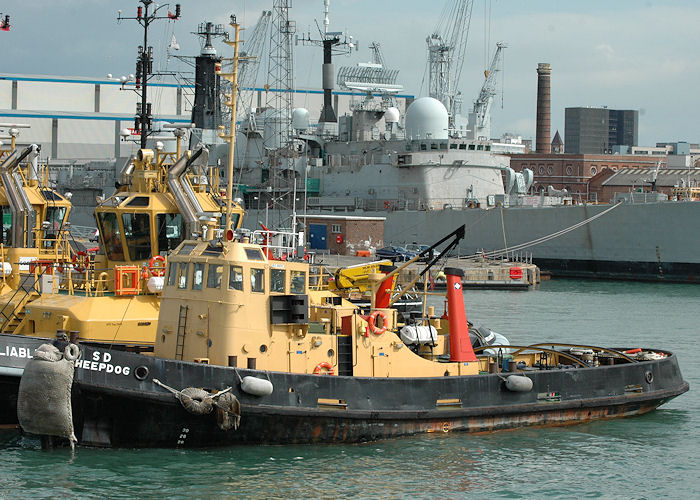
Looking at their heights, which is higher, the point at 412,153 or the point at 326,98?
the point at 326,98

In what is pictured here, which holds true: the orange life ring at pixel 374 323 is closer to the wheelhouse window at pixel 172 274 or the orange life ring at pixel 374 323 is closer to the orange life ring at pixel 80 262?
the wheelhouse window at pixel 172 274

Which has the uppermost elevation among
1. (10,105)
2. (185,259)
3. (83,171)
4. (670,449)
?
(10,105)

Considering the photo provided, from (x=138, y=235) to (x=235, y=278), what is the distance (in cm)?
523

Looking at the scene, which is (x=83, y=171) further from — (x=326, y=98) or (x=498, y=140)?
(x=498, y=140)

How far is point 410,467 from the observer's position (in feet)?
52.3

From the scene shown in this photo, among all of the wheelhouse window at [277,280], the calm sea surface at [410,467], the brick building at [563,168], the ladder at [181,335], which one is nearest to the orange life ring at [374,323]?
the wheelhouse window at [277,280]

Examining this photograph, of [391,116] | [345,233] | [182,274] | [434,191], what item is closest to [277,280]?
[182,274]

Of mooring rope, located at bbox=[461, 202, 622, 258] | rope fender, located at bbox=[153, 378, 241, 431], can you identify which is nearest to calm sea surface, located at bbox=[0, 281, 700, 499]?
rope fender, located at bbox=[153, 378, 241, 431]

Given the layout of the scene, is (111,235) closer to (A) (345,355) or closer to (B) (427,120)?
(A) (345,355)

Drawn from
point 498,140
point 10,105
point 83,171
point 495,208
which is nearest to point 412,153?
point 495,208

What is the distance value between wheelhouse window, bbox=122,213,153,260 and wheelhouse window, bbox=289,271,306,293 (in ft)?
16.6

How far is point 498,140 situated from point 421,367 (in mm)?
83630

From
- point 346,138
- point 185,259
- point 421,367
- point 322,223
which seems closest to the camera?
point 185,259

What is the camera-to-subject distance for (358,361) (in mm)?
17438
